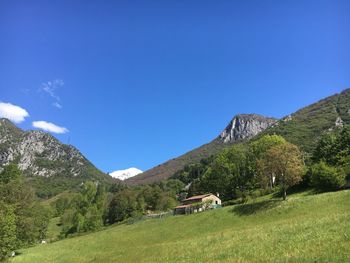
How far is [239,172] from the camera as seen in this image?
108 m

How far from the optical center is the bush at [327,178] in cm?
6719

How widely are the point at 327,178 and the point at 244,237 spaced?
1513 inches

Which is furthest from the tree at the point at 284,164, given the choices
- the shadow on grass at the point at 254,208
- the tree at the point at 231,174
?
the tree at the point at 231,174

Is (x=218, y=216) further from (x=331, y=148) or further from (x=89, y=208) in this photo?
(x=89, y=208)

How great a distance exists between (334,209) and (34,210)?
64247 millimetres

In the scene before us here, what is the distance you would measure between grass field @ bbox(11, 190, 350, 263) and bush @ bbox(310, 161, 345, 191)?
14404 mm

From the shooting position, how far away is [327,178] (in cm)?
6862

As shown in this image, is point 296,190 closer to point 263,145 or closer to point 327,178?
point 327,178

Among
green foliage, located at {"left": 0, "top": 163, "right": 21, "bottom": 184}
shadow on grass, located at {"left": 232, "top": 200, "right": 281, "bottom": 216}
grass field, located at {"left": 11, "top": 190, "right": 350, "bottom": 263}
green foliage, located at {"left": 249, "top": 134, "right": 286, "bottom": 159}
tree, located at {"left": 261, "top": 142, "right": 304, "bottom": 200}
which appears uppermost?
green foliage, located at {"left": 249, "top": 134, "right": 286, "bottom": 159}

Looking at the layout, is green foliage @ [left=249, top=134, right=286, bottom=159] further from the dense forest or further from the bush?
the bush

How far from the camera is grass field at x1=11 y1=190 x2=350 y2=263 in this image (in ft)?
84.1

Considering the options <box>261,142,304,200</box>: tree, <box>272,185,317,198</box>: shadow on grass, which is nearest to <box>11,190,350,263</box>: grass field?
<box>261,142,304,200</box>: tree

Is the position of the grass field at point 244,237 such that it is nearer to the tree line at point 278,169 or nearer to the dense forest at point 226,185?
the tree line at point 278,169

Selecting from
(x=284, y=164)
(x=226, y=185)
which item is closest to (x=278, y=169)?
(x=284, y=164)
